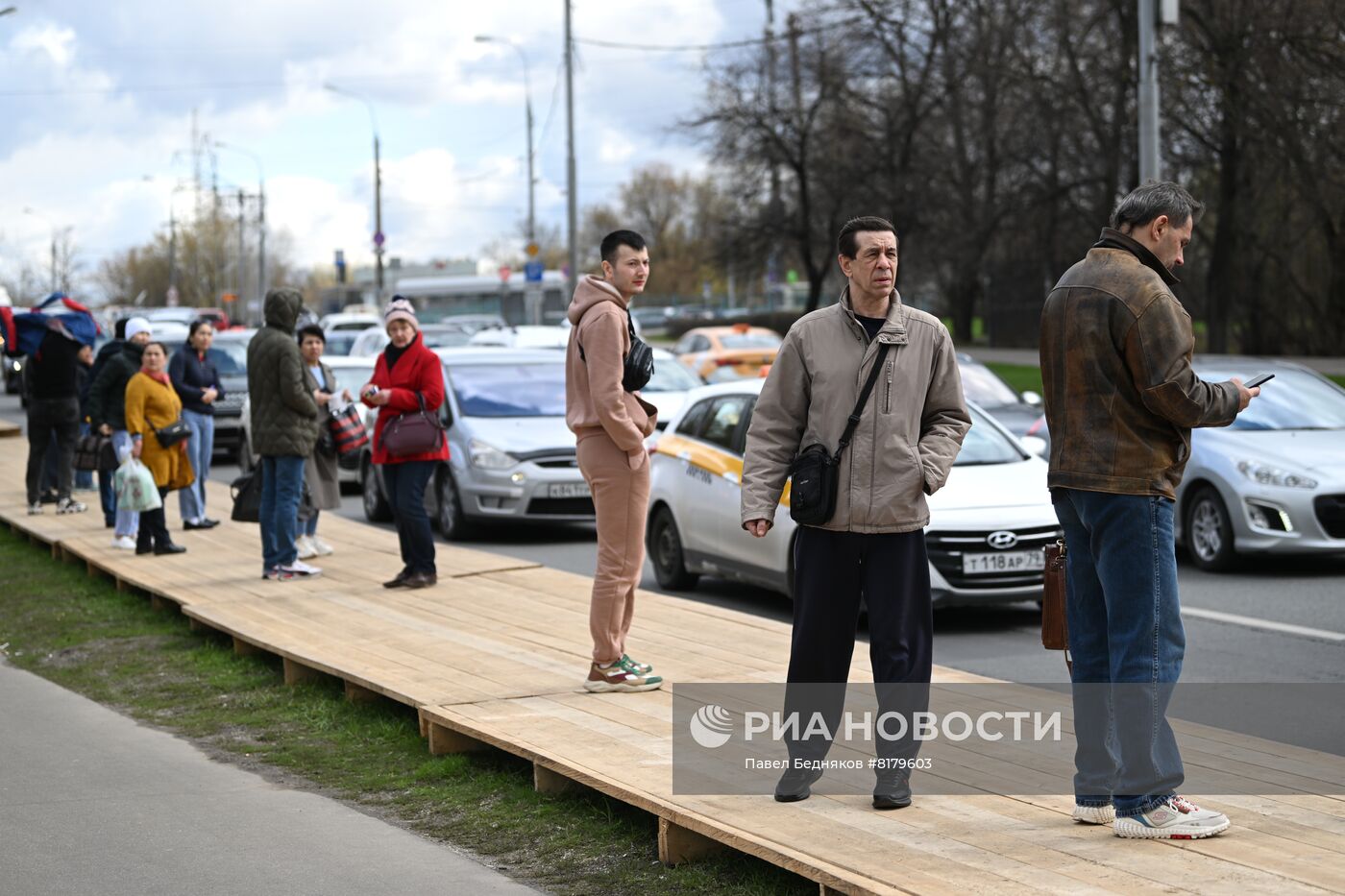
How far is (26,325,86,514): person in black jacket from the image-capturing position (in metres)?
16.6

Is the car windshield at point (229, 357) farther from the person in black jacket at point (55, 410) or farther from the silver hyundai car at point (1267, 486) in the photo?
the silver hyundai car at point (1267, 486)

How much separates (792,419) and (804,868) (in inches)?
57.2

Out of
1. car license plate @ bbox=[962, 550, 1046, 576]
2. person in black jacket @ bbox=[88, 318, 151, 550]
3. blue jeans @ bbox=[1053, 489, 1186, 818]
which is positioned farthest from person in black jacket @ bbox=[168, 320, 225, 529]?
blue jeans @ bbox=[1053, 489, 1186, 818]

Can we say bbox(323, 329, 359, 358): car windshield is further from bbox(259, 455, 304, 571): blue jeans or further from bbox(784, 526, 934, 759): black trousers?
bbox(784, 526, 934, 759): black trousers

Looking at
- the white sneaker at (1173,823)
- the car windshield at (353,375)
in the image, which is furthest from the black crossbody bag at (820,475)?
the car windshield at (353,375)

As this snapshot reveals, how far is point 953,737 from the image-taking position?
21.5 ft

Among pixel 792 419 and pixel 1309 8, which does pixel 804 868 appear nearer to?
pixel 792 419

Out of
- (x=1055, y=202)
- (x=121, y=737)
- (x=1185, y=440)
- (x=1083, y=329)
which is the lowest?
(x=121, y=737)

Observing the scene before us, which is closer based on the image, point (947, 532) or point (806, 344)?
point (806, 344)

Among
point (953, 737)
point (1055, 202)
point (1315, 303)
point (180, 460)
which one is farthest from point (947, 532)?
point (1055, 202)

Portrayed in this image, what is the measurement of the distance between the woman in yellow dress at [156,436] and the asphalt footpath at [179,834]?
5442 millimetres

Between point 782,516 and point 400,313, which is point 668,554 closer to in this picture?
point 782,516

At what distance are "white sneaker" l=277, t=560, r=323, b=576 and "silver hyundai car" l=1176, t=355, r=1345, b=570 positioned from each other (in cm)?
611

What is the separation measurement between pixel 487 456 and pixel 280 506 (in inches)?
148
